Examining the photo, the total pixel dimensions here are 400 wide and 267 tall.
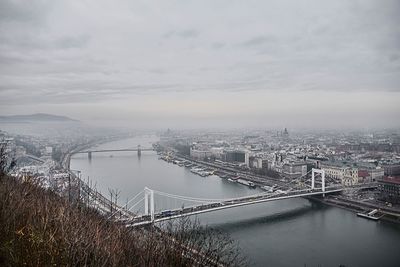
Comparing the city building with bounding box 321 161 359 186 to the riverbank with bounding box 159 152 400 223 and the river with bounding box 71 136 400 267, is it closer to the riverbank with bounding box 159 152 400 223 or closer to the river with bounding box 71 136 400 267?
the riverbank with bounding box 159 152 400 223

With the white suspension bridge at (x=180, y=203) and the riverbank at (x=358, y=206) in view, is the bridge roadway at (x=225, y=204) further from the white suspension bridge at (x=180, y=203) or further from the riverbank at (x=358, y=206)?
the riverbank at (x=358, y=206)

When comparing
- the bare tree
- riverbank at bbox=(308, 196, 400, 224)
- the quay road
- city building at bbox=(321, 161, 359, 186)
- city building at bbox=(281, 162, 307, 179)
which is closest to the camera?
the bare tree

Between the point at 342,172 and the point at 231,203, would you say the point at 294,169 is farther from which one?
the point at 231,203

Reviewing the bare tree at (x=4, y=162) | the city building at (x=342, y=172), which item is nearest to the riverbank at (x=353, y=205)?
the city building at (x=342, y=172)

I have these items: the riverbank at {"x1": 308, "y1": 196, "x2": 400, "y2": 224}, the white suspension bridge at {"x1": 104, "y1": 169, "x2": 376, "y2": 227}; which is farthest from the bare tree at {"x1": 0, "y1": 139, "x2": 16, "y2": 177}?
the riverbank at {"x1": 308, "y1": 196, "x2": 400, "y2": 224}

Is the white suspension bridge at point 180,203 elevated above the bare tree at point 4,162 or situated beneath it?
situated beneath

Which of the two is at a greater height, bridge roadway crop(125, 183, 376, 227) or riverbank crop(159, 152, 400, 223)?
bridge roadway crop(125, 183, 376, 227)

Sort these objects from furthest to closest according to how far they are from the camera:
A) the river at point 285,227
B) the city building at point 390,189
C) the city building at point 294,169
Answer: the city building at point 294,169 < the city building at point 390,189 < the river at point 285,227

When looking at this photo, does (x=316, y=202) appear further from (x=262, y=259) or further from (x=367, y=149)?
(x=262, y=259)

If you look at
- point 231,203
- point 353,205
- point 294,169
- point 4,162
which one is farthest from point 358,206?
point 4,162
